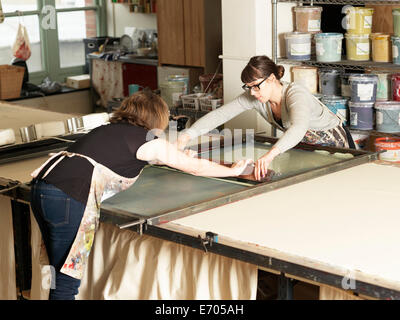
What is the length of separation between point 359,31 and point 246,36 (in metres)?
0.75

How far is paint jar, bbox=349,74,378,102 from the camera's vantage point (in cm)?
451

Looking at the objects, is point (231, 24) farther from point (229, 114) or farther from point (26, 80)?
point (26, 80)

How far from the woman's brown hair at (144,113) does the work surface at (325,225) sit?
1.31ft

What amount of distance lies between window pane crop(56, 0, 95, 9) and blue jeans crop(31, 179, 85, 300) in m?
6.18

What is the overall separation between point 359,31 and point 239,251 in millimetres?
2738

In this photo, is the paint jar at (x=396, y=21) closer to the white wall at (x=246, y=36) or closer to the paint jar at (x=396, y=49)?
the paint jar at (x=396, y=49)

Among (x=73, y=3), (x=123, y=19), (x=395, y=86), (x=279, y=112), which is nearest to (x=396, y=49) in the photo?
(x=395, y=86)

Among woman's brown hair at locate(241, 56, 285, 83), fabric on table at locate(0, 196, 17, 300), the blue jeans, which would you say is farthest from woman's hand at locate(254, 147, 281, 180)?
fabric on table at locate(0, 196, 17, 300)

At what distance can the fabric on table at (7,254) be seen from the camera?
131 inches
